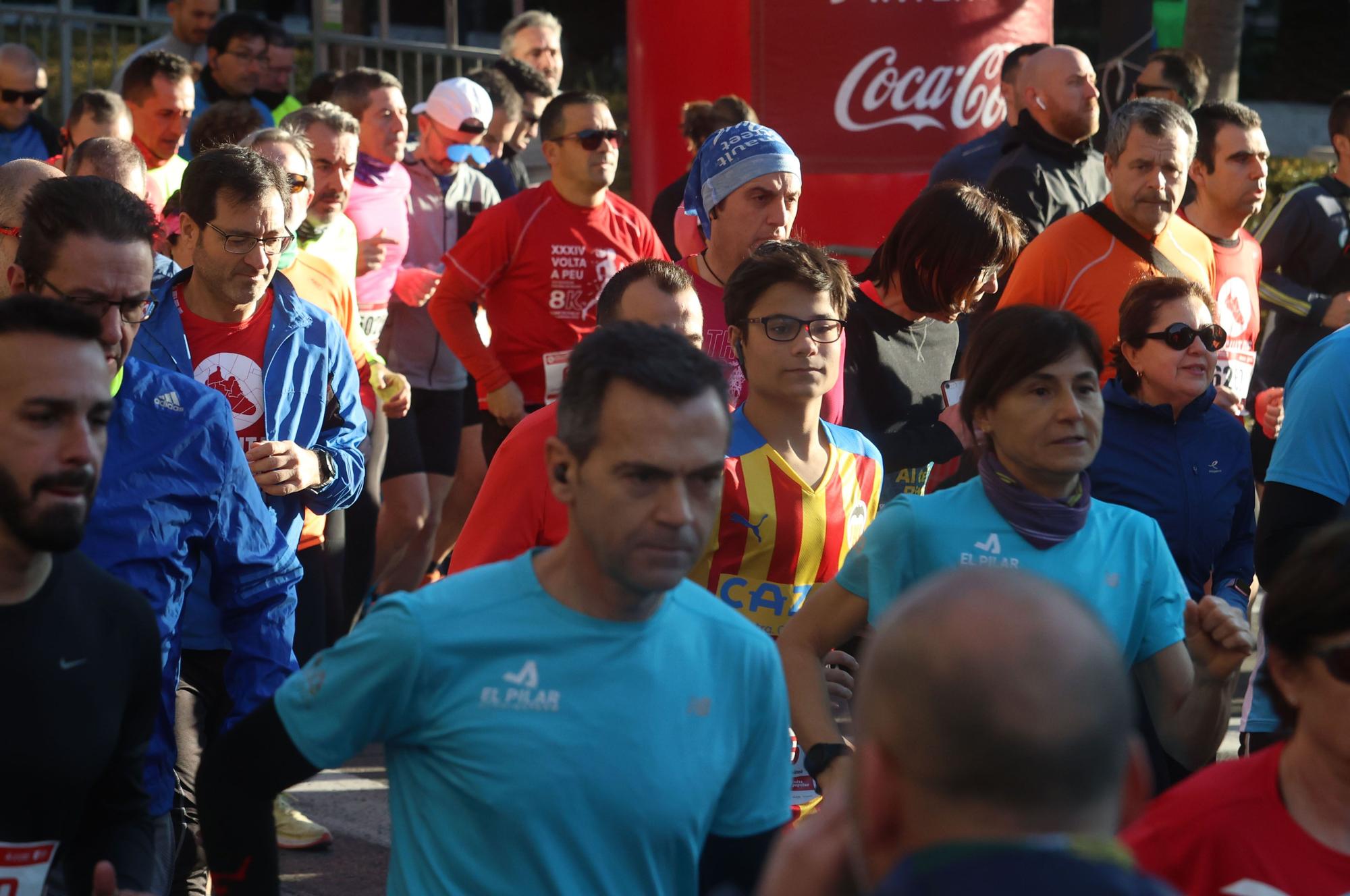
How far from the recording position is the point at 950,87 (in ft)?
28.3

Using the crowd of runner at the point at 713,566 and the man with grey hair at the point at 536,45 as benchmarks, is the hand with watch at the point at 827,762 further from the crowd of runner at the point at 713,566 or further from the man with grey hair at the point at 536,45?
the man with grey hair at the point at 536,45

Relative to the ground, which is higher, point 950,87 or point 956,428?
point 950,87

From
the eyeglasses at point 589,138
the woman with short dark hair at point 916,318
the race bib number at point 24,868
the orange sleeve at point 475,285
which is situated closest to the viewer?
the race bib number at point 24,868

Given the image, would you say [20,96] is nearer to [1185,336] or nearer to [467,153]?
[467,153]

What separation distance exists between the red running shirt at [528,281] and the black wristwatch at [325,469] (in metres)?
2.17

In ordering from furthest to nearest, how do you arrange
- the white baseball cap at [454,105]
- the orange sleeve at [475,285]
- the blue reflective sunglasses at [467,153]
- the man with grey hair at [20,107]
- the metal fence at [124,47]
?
1. the metal fence at [124,47]
2. the man with grey hair at [20,107]
3. the blue reflective sunglasses at [467,153]
4. the white baseball cap at [454,105]
5. the orange sleeve at [475,285]

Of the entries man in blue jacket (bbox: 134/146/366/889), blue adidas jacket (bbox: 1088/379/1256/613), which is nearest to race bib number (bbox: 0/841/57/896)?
man in blue jacket (bbox: 134/146/366/889)

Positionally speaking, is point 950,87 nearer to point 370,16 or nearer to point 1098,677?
point 1098,677

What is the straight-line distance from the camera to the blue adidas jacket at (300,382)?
4.57 metres

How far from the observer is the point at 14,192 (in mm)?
4766

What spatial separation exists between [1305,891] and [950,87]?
6808mm

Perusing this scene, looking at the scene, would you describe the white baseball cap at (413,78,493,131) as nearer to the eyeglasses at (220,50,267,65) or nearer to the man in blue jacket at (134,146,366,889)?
the eyeglasses at (220,50,267,65)

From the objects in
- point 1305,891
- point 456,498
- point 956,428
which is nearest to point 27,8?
point 456,498

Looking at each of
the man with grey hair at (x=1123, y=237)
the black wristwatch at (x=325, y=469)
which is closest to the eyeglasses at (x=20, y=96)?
the black wristwatch at (x=325, y=469)
